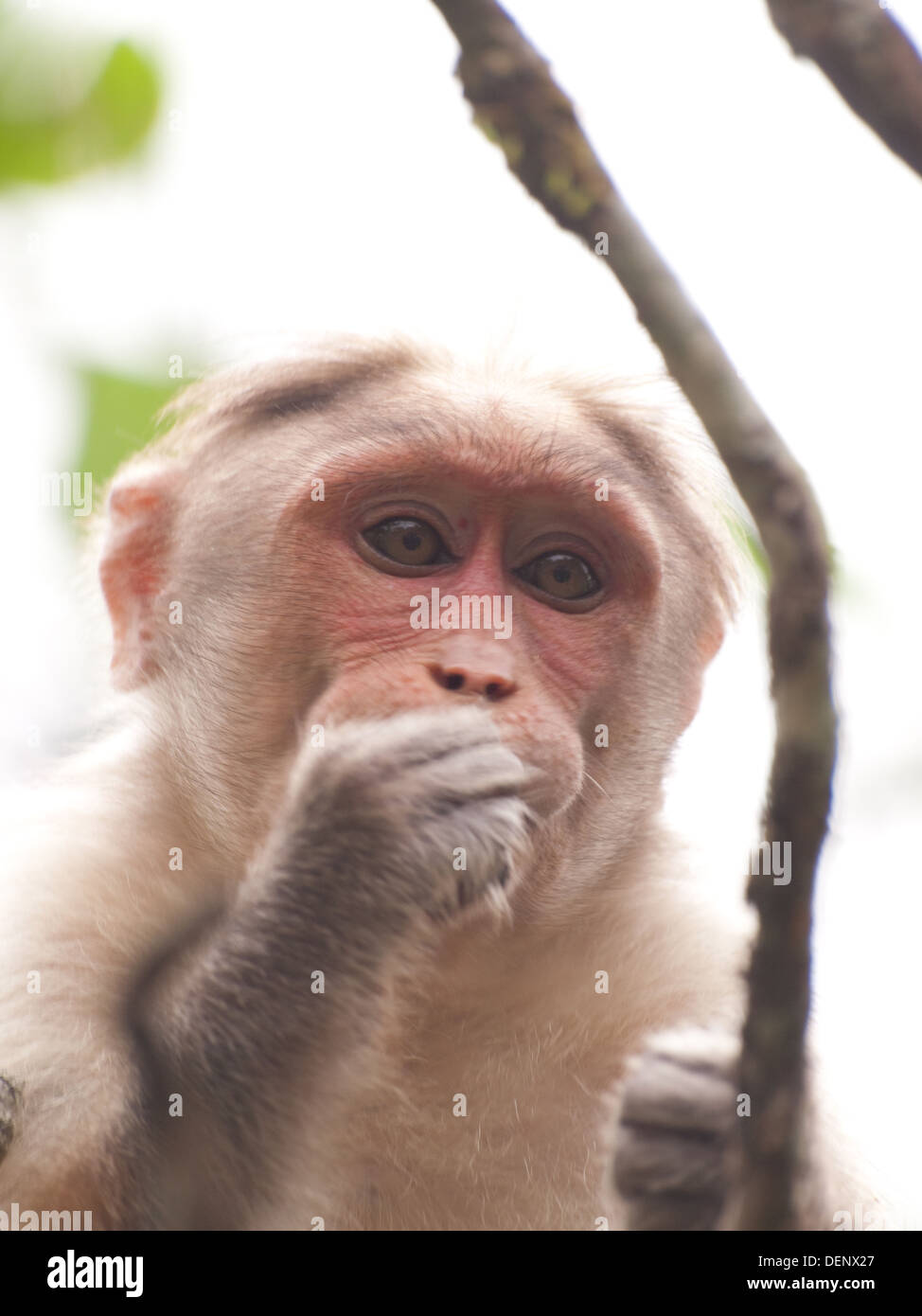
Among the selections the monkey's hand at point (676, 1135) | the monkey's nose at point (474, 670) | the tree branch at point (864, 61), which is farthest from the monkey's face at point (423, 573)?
the tree branch at point (864, 61)

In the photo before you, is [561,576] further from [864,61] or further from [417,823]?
[864,61]

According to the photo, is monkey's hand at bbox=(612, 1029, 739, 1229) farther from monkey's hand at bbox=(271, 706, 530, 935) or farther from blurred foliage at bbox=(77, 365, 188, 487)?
blurred foliage at bbox=(77, 365, 188, 487)

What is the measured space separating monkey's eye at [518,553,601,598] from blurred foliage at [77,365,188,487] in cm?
145

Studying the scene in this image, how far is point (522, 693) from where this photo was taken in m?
4.29

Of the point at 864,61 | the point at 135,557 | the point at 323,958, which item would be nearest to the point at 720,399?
the point at 864,61

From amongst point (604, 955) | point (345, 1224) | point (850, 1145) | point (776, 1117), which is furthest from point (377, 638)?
point (776, 1117)

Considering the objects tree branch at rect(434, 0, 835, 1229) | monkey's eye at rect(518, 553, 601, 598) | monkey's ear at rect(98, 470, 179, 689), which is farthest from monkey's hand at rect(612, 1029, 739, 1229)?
monkey's ear at rect(98, 470, 179, 689)

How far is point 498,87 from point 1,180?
9.90 feet

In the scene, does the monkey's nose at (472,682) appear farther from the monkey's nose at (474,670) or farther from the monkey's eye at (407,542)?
the monkey's eye at (407,542)

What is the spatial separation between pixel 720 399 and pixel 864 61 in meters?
0.44

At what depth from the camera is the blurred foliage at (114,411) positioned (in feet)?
17.6

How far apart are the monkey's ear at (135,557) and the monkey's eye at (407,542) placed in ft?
2.78

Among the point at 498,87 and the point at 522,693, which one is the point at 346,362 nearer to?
the point at 522,693

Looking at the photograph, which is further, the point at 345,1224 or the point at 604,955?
the point at 604,955
